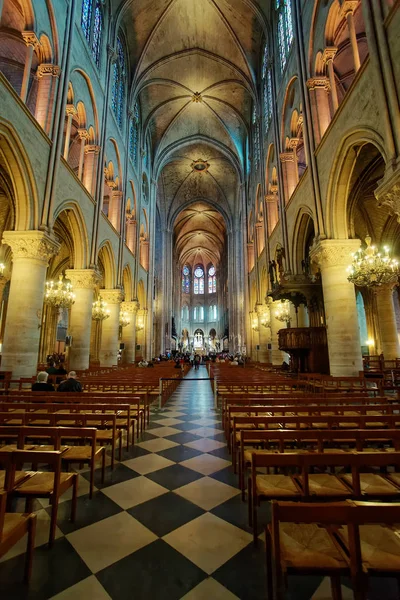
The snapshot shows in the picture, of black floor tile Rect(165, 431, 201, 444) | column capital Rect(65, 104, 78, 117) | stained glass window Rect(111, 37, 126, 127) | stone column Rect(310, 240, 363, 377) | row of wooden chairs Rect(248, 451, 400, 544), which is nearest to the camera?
row of wooden chairs Rect(248, 451, 400, 544)

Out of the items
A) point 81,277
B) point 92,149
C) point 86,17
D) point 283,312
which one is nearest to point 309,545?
point 81,277

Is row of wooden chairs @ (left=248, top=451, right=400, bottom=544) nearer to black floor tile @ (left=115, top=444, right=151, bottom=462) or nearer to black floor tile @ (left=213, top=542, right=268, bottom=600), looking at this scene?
black floor tile @ (left=213, top=542, right=268, bottom=600)

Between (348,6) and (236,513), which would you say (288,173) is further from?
(236,513)

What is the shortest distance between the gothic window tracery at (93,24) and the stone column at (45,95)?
463cm

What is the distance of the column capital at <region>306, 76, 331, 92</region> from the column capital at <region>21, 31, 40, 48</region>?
910 cm

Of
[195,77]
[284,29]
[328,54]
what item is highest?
[195,77]

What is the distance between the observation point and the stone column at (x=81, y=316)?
11.9m

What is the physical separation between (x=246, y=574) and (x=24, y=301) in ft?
28.0

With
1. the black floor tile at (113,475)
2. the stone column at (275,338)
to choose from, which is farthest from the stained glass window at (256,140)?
the black floor tile at (113,475)

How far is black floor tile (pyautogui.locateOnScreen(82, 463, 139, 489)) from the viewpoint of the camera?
127 inches

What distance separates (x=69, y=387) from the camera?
5695 mm

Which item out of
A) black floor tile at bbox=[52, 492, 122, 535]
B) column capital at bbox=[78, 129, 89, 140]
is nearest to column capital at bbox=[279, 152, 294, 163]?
column capital at bbox=[78, 129, 89, 140]

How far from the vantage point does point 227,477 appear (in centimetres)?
339

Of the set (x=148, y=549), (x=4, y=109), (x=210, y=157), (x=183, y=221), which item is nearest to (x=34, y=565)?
(x=148, y=549)
